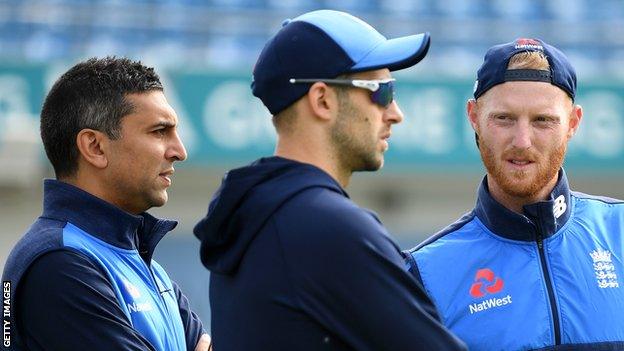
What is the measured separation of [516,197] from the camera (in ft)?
10.9

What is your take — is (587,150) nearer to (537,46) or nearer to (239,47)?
(239,47)

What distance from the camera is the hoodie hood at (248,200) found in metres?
2.38

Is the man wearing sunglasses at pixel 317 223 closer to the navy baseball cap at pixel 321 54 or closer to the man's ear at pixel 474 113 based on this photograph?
the navy baseball cap at pixel 321 54

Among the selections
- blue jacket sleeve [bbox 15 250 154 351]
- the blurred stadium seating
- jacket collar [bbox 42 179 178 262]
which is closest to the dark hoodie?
blue jacket sleeve [bbox 15 250 154 351]

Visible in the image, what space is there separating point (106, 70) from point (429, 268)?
3.64 ft

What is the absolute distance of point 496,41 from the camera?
1191cm

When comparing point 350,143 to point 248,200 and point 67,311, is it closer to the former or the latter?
point 248,200

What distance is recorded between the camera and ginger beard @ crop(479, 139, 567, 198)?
3.28 m

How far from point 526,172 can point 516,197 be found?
3.4 inches

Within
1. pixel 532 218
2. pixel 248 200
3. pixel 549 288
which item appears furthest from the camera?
pixel 532 218

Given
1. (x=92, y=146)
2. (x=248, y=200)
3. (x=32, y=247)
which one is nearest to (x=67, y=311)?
(x=32, y=247)

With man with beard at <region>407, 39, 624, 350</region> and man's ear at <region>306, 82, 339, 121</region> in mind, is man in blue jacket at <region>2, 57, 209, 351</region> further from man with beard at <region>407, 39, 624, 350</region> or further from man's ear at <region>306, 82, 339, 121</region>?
man's ear at <region>306, 82, 339, 121</region>

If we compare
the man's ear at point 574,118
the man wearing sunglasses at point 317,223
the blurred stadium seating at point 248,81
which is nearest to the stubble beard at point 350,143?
the man wearing sunglasses at point 317,223

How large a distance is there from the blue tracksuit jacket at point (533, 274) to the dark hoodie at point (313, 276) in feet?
2.81
